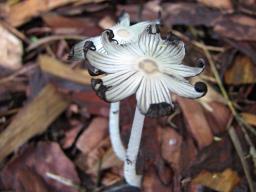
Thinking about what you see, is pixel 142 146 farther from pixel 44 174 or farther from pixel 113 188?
pixel 44 174

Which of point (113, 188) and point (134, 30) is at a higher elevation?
point (134, 30)

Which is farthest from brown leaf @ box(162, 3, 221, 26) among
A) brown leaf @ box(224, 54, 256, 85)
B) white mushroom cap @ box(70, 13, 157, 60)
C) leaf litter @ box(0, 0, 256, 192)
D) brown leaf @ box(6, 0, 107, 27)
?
white mushroom cap @ box(70, 13, 157, 60)

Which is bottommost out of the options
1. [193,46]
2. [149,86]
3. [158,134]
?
[158,134]

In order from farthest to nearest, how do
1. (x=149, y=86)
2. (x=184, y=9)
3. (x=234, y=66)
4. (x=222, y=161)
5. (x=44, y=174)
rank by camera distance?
(x=184, y=9) < (x=234, y=66) < (x=44, y=174) < (x=222, y=161) < (x=149, y=86)

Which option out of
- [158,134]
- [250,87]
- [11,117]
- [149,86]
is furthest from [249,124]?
[11,117]

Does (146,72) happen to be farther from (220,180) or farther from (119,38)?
(220,180)

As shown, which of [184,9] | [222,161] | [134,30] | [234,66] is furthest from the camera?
[184,9]

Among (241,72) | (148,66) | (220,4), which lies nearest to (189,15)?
(220,4)

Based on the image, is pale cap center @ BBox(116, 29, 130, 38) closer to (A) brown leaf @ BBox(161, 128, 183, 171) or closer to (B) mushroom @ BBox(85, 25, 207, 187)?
(B) mushroom @ BBox(85, 25, 207, 187)
